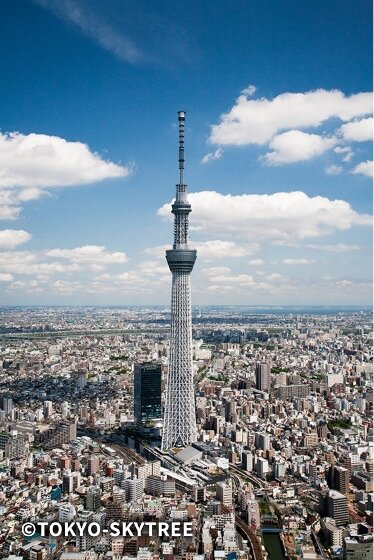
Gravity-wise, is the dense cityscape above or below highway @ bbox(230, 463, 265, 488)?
above

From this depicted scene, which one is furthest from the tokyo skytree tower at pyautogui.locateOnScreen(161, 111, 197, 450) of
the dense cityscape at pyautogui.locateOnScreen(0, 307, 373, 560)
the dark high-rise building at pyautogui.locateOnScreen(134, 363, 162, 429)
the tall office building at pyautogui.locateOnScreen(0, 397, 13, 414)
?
the tall office building at pyautogui.locateOnScreen(0, 397, 13, 414)

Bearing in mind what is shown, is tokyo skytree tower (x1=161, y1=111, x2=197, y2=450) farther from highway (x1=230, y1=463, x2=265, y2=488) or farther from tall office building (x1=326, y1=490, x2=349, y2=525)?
tall office building (x1=326, y1=490, x2=349, y2=525)

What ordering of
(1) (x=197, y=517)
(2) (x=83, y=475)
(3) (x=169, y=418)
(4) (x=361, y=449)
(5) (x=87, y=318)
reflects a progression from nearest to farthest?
(1) (x=197, y=517) → (2) (x=83, y=475) → (4) (x=361, y=449) → (3) (x=169, y=418) → (5) (x=87, y=318)

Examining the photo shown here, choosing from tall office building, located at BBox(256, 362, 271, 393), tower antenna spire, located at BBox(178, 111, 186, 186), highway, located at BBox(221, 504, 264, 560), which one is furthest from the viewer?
tall office building, located at BBox(256, 362, 271, 393)

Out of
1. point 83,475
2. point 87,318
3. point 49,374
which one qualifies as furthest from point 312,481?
point 87,318

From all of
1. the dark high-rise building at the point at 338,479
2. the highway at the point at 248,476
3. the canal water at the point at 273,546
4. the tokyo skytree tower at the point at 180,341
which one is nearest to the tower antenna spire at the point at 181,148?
the tokyo skytree tower at the point at 180,341

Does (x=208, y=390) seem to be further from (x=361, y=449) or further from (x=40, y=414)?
(x=361, y=449)

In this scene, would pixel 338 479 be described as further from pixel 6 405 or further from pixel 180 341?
pixel 6 405
